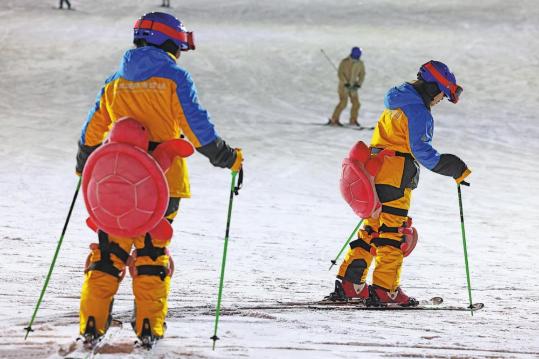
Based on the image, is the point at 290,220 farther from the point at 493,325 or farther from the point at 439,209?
the point at 493,325

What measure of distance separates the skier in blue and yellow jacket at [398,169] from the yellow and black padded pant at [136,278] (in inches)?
70.7

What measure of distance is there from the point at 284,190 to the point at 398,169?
5136 millimetres

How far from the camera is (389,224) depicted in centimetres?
536

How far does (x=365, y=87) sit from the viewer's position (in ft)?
70.6

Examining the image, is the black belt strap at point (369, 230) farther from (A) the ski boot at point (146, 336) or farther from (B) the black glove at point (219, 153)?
(A) the ski boot at point (146, 336)

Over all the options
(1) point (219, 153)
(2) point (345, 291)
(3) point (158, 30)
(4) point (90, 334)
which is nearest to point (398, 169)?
(2) point (345, 291)

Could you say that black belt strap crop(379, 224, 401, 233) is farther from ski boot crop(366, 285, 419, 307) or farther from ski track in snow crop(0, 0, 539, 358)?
ski track in snow crop(0, 0, 539, 358)

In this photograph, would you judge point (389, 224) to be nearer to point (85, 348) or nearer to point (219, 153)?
point (219, 153)

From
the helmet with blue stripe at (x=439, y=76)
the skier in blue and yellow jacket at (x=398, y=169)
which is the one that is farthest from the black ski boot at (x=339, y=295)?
the helmet with blue stripe at (x=439, y=76)

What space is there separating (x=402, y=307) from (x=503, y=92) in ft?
55.8

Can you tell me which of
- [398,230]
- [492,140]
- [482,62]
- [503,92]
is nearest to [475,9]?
[482,62]

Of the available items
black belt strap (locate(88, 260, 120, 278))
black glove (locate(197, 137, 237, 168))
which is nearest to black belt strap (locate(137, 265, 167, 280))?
black belt strap (locate(88, 260, 120, 278))

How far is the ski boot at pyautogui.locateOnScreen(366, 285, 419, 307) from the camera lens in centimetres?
541

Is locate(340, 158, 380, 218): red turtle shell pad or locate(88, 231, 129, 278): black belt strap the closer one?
locate(88, 231, 129, 278): black belt strap
